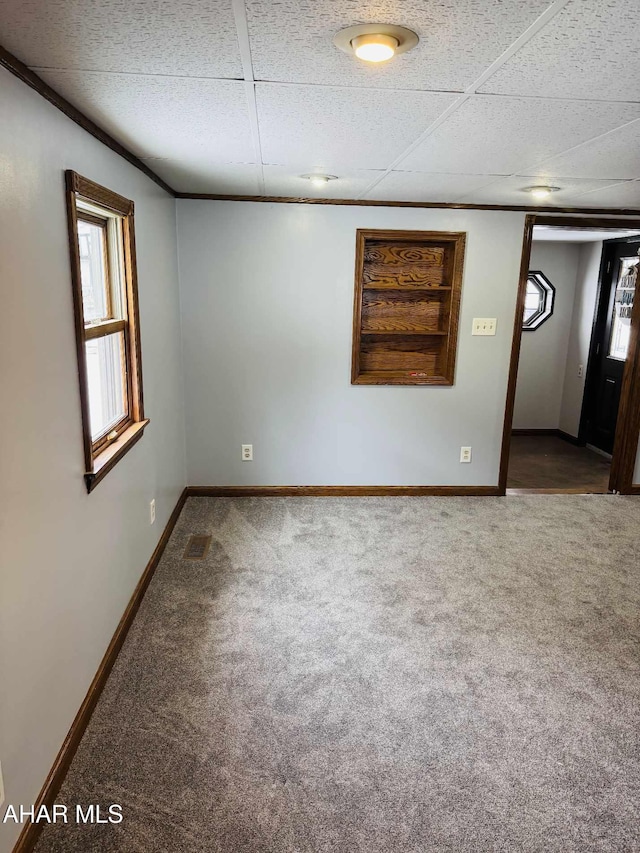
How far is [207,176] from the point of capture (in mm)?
3053

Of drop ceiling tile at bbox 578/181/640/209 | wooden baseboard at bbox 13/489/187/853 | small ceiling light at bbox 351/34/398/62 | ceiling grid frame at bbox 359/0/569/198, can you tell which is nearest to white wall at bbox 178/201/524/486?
drop ceiling tile at bbox 578/181/640/209

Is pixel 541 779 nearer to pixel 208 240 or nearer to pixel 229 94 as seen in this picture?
pixel 229 94

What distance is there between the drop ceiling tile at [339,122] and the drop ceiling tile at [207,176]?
1.02 feet

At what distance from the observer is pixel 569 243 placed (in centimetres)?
594

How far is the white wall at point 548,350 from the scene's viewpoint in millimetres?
5988

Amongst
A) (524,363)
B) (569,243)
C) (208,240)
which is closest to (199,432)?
(208,240)

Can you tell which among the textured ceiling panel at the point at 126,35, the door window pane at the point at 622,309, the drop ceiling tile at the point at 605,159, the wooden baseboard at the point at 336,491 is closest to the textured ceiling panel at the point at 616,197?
the drop ceiling tile at the point at 605,159

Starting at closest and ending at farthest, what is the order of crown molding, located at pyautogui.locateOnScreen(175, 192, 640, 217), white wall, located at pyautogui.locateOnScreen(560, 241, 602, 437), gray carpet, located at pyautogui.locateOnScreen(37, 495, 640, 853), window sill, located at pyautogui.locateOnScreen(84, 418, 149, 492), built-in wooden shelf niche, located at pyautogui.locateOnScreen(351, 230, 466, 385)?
gray carpet, located at pyautogui.locateOnScreen(37, 495, 640, 853), window sill, located at pyautogui.locateOnScreen(84, 418, 149, 492), crown molding, located at pyautogui.locateOnScreen(175, 192, 640, 217), built-in wooden shelf niche, located at pyautogui.locateOnScreen(351, 230, 466, 385), white wall, located at pyautogui.locateOnScreen(560, 241, 602, 437)

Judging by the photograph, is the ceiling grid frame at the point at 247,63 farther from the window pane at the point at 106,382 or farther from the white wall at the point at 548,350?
the white wall at the point at 548,350

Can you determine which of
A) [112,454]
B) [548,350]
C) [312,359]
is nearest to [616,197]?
[312,359]

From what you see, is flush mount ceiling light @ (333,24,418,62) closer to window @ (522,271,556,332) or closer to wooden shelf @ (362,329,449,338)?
wooden shelf @ (362,329,449,338)

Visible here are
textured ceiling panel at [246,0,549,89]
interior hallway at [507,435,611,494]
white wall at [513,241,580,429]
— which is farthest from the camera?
white wall at [513,241,580,429]

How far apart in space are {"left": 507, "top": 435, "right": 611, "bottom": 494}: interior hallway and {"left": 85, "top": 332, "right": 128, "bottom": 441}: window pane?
3227 mm

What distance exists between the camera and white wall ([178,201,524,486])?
383 centimetres
